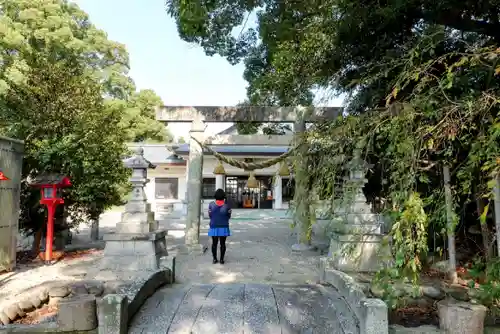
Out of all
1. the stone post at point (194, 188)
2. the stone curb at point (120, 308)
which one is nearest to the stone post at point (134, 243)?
the stone post at point (194, 188)

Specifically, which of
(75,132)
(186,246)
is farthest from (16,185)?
(186,246)

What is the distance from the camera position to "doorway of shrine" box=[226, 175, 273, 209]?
23.6 m

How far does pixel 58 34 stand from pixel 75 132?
11.3 m

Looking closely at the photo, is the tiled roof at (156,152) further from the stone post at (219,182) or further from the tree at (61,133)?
the tree at (61,133)

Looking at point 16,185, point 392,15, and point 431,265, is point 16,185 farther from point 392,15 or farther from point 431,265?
point 431,265

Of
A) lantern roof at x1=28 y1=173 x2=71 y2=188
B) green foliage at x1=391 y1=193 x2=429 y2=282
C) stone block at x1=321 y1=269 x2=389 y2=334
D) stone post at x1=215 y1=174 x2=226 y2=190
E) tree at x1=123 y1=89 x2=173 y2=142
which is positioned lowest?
stone block at x1=321 y1=269 x2=389 y2=334

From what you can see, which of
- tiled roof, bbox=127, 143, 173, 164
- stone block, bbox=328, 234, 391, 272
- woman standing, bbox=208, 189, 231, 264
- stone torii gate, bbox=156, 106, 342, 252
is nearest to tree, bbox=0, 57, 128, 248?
stone torii gate, bbox=156, 106, 342, 252

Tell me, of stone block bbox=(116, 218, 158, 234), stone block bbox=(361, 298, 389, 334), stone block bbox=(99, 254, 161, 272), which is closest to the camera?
stone block bbox=(361, 298, 389, 334)

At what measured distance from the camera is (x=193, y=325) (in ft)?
11.8

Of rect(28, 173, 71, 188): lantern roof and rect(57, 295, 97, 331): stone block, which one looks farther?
rect(28, 173, 71, 188): lantern roof

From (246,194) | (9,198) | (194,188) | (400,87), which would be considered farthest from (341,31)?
(246,194)

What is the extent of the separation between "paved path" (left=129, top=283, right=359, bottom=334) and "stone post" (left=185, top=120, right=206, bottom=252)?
13.2 ft

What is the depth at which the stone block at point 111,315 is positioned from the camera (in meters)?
3.36

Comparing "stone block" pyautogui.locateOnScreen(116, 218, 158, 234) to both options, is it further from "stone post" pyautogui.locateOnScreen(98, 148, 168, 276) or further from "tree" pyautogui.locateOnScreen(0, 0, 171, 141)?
"tree" pyautogui.locateOnScreen(0, 0, 171, 141)
